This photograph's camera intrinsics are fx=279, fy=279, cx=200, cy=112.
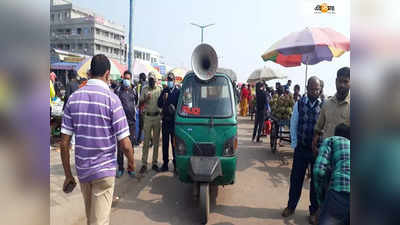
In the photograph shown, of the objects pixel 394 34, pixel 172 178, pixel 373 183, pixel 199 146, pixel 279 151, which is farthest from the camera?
pixel 279 151

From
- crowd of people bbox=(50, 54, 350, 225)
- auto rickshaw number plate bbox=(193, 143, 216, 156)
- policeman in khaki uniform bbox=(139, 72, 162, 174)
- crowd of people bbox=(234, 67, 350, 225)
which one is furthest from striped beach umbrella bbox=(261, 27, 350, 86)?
auto rickshaw number plate bbox=(193, 143, 216, 156)

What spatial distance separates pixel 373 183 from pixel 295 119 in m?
3.16

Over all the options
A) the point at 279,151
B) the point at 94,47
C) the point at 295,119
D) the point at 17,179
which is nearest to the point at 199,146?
the point at 295,119

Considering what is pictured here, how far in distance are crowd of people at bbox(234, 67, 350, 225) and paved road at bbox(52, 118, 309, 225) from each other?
18.5 inches

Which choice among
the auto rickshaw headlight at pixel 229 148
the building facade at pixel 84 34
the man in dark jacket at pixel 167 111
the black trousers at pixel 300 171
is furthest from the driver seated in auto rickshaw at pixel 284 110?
the building facade at pixel 84 34

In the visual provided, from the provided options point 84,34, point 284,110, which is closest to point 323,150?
point 284,110

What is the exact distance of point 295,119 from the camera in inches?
161

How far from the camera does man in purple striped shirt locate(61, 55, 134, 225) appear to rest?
8.09 ft

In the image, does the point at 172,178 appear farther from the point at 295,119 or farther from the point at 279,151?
the point at 279,151

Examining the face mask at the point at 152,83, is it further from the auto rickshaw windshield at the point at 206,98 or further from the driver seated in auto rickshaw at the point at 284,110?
the driver seated in auto rickshaw at the point at 284,110

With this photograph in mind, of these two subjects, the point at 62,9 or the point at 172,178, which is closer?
the point at 172,178

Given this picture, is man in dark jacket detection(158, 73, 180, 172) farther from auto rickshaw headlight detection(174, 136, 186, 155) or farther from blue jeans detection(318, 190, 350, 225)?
blue jeans detection(318, 190, 350, 225)

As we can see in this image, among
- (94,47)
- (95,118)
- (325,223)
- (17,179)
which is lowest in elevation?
(325,223)

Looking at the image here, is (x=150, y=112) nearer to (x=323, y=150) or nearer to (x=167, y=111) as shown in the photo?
(x=167, y=111)
